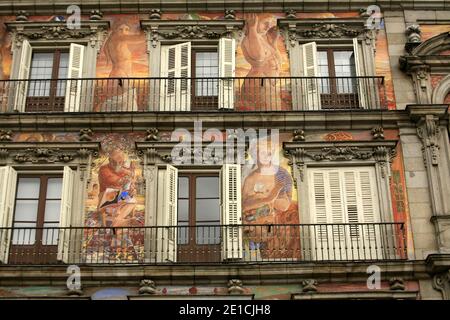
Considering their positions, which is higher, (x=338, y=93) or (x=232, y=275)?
(x=338, y=93)

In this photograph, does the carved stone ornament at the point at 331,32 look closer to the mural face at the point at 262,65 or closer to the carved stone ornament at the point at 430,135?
the mural face at the point at 262,65

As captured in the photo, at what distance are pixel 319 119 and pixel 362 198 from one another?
1922 mm

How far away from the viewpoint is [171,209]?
1673 centimetres

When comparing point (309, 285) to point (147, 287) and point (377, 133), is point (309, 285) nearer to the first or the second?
point (147, 287)

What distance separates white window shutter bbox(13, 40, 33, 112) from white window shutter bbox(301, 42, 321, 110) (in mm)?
6224

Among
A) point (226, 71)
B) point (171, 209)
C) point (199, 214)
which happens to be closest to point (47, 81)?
point (226, 71)

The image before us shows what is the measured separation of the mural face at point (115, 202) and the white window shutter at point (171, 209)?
0.53m

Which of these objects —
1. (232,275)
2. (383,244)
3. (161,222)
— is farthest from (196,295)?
(383,244)

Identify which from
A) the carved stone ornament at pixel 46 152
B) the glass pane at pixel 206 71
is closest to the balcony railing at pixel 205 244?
the carved stone ornament at pixel 46 152

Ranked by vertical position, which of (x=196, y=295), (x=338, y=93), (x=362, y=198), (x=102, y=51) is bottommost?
(x=196, y=295)

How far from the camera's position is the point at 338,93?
60.1 ft

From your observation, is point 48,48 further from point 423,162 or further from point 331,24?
point 423,162

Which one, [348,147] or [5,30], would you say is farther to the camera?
[5,30]

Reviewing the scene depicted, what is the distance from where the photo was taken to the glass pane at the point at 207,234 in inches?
648
